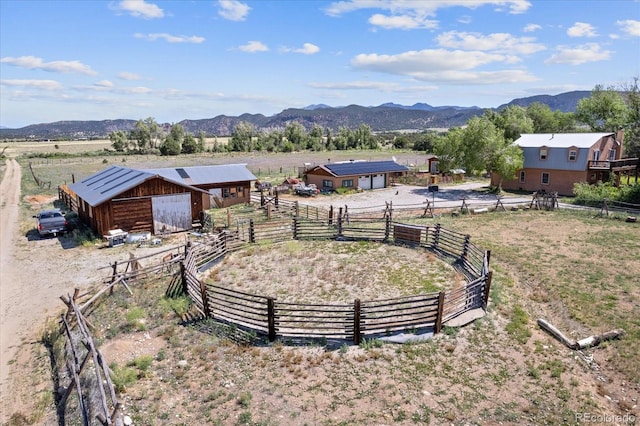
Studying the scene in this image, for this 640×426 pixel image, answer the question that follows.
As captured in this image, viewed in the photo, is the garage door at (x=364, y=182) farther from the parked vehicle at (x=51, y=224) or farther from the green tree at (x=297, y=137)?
the green tree at (x=297, y=137)

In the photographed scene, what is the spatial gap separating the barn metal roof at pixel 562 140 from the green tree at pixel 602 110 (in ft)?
68.5

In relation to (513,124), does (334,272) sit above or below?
below

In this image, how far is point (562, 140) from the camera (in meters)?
44.6

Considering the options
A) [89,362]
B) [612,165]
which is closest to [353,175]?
[612,165]

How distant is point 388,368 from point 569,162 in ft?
134

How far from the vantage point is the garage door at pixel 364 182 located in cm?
4788

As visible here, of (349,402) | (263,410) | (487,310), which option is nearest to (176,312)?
(263,410)

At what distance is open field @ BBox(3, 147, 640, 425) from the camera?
9305 mm

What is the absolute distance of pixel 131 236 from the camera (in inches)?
1007

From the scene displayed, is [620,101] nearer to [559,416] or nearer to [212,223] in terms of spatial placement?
[212,223]

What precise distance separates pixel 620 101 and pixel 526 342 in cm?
6688

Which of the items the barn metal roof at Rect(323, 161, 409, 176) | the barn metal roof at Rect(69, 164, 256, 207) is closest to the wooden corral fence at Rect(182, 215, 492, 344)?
the barn metal roof at Rect(69, 164, 256, 207)

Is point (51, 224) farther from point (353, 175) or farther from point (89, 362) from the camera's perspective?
point (353, 175)

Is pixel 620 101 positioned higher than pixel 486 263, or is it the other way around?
pixel 620 101
